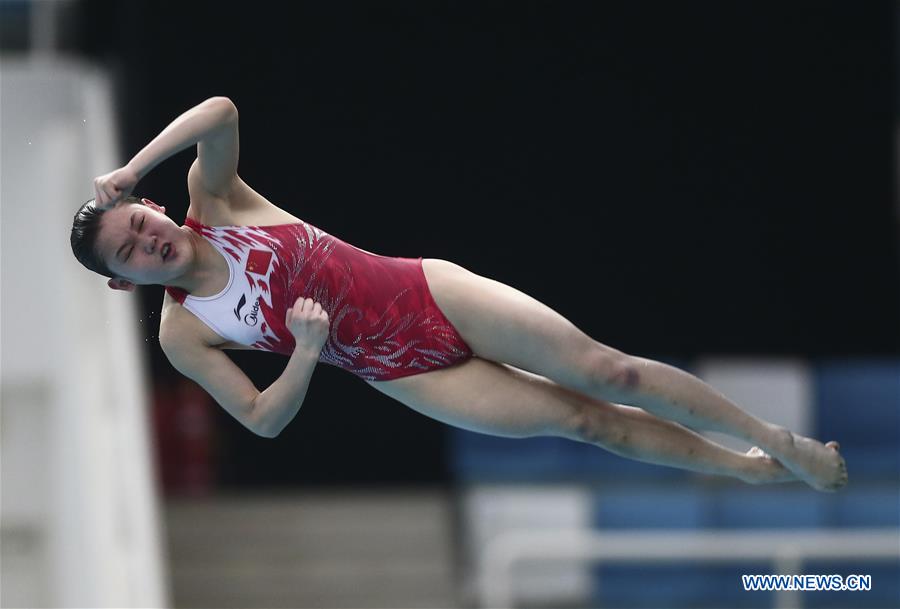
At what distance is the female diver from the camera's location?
343cm

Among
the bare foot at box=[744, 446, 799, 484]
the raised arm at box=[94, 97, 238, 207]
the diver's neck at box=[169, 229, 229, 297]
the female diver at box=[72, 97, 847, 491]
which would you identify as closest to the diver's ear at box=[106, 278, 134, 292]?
the female diver at box=[72, 97, 847, 491]

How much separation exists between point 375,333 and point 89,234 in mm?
861

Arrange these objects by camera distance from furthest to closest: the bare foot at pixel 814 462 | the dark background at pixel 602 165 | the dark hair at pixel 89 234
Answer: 1. the dark background at pixel 602 165
2. the bare foot at pixel 814 462
3. the dark hair at pixel 89 234

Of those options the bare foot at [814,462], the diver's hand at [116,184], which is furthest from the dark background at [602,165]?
the diver's hand at [116,184]

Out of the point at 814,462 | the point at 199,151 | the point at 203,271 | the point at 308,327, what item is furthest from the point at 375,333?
the point at 814,462

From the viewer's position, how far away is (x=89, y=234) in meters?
3.37

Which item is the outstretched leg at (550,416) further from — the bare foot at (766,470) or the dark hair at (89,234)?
the dark hair at (89,234)

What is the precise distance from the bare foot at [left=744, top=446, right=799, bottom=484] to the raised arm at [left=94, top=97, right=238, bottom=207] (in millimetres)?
1848

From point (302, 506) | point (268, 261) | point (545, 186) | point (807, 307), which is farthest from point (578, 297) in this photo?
point (268, 261)

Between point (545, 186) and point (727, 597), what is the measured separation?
331 centimetres

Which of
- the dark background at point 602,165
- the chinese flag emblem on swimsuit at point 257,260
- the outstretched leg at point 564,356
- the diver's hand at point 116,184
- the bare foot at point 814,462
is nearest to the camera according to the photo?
the diver's hand at point 116,184

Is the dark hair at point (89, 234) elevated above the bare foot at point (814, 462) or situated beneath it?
elevated above

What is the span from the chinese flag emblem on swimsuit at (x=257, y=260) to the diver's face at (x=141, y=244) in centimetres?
20

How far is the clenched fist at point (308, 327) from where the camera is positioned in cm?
341
